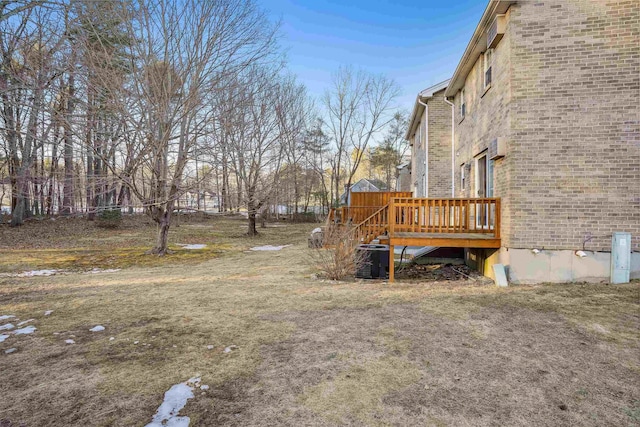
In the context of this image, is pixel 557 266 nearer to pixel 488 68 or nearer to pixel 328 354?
pixel 488 68

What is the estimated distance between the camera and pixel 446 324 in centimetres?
430

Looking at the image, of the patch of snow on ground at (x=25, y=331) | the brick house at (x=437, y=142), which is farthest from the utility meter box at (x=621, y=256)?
the patch of snow on ground at (x=25, y=331)

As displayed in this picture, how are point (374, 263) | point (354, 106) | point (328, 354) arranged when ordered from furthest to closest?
point (354, 106) < point (374, 263) < point (328, 354)

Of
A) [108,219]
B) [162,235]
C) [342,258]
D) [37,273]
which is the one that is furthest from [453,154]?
[108,219]

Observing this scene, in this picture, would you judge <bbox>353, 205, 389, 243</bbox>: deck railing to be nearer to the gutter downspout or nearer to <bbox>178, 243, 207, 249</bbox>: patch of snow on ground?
the gutter downspout

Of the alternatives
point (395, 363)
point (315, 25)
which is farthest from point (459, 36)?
point (395, 363)

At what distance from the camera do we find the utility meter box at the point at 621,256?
5.75m

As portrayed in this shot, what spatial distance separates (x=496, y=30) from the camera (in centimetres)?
650

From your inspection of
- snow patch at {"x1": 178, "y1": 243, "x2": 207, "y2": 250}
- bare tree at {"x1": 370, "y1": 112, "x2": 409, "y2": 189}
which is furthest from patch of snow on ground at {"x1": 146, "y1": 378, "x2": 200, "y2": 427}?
bare tree at {"x1": 370, "y1": 112, "x2": 409, "y2": 189}

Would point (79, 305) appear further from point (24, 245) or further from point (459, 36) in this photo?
point (459, 36)

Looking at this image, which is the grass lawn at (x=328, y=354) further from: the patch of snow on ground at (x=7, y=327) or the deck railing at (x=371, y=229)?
the deck railing at (x=371, y=229)

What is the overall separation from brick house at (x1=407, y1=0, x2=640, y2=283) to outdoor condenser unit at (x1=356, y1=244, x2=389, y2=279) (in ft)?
7.01

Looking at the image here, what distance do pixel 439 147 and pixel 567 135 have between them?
18.8ft

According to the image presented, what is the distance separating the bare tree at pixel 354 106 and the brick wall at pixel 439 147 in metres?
14.7
